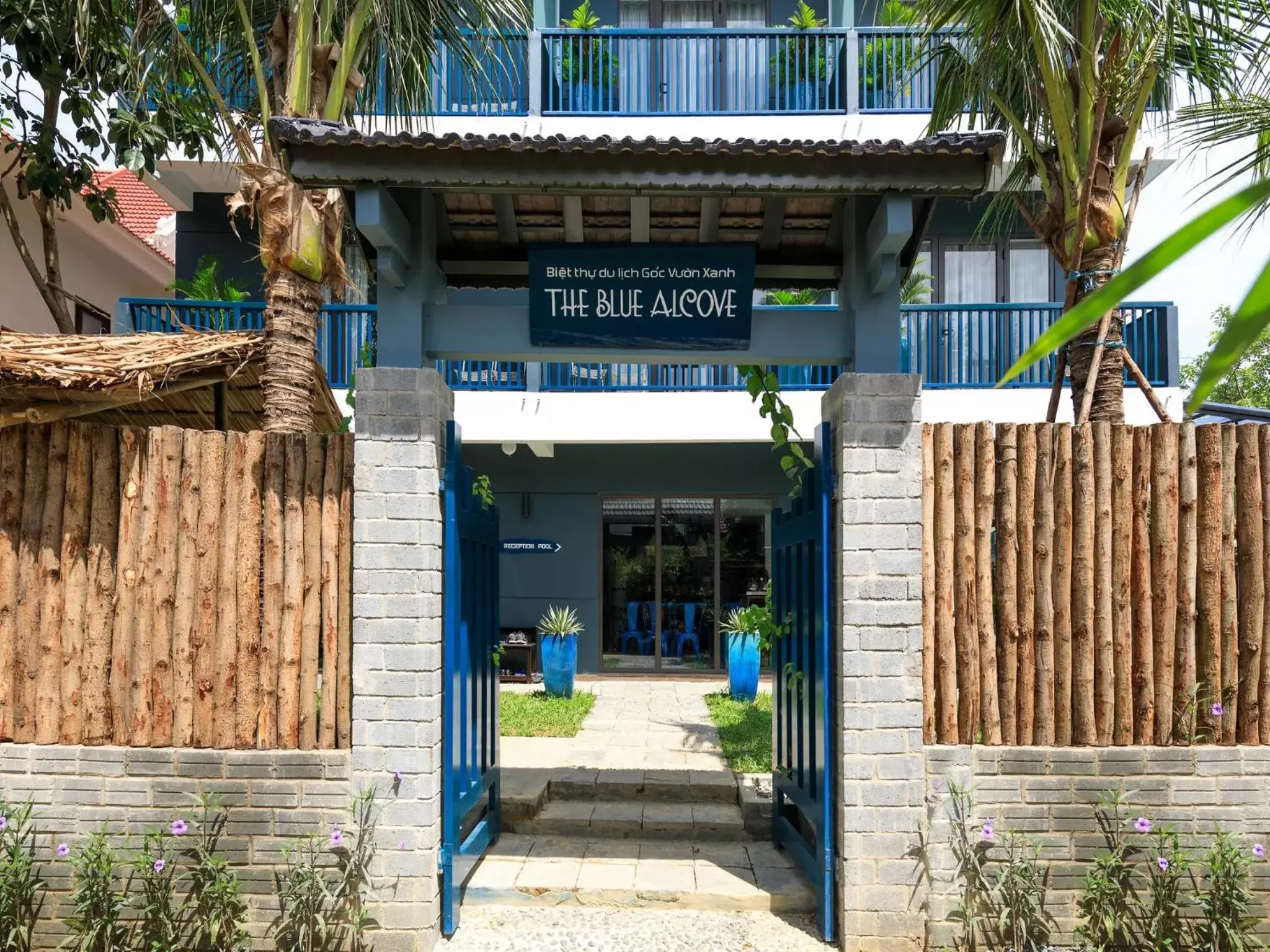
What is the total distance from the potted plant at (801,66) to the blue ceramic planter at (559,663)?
7186mm

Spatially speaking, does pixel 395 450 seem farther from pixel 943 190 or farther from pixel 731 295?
pixel 943 190

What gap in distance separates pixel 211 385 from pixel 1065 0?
230 inches

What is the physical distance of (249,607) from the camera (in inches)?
188

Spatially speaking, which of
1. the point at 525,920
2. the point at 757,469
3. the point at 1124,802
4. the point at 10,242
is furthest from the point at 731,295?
the point at 10,242

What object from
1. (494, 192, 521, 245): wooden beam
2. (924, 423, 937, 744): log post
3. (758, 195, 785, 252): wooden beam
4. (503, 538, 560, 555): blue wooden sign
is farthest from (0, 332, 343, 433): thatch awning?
(503, 538, 560, 555): blue wooden sign

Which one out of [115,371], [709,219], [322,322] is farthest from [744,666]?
[115,371]

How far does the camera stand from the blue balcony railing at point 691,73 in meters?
12.2

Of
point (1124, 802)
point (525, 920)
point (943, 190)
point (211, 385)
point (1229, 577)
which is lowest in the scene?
point (525, 920)

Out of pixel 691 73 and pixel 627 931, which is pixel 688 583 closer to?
pixel 691 73

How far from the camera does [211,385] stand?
5820mm

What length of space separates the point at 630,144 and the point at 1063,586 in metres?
2.97

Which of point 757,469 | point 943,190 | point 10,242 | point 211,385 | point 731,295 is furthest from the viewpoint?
point 757,469

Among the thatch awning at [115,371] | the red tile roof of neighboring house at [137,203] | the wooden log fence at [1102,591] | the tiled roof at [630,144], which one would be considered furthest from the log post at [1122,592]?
the red tile roof of neighboring house at [137,203]

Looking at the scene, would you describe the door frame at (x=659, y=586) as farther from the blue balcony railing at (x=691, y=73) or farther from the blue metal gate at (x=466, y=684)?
the blue metal gate at (x=466, y=684)
